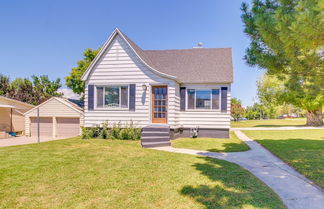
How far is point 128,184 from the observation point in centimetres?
395

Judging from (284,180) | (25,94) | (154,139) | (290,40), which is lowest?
(284,180)

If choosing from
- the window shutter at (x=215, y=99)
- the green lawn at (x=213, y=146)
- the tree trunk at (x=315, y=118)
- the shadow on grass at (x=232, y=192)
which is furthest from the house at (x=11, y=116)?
the tree trunk at (x=315, y=118)

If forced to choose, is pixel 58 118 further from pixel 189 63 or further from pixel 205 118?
pixel 205 118

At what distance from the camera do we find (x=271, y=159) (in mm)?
6266

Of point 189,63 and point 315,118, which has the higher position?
point 189,63

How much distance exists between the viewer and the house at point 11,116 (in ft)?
49.7

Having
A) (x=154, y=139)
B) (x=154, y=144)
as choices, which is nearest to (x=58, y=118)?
(x=154, y=139)

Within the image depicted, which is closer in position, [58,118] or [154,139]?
[154,139]

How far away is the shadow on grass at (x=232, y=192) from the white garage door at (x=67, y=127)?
11.8 meters

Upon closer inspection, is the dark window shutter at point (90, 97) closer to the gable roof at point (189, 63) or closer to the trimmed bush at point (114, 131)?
the gable roof at point (189, 63)

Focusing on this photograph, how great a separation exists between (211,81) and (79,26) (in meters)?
14.5

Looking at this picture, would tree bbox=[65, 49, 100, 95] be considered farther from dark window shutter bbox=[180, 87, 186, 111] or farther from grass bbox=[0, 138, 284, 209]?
grass bbox=[0, 138, 284, 209]

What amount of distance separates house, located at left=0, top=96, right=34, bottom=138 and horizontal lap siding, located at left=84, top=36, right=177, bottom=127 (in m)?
9.25

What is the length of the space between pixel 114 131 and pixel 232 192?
27.0ft
